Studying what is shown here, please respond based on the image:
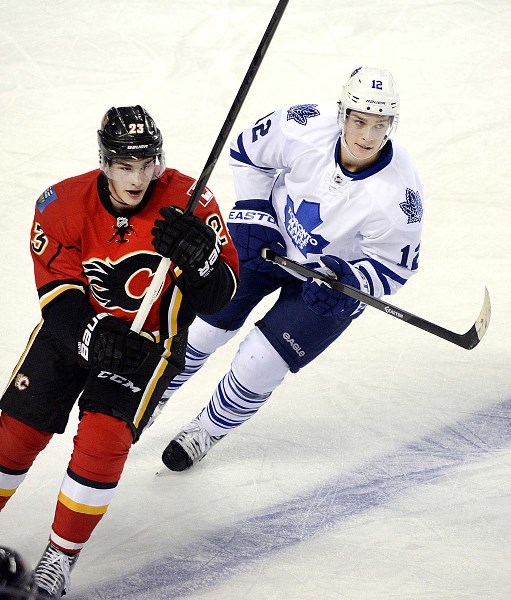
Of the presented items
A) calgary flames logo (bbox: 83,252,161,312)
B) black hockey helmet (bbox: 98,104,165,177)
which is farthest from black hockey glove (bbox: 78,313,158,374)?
black hockey helmet (bbox: 98,104,165,177)

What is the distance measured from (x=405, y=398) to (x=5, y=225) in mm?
1949

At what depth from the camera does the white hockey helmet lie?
3.12 metres

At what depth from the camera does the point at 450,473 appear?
362cm

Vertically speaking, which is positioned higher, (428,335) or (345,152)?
(345,152)

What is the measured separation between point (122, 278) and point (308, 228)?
0.78 metres

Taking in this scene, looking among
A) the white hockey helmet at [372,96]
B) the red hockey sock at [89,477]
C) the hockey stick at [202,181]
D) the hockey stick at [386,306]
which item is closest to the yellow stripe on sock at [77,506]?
the red hockey sock at [89,477]

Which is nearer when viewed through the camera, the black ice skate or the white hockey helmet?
the white hockey helmet

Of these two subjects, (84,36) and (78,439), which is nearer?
(78,439)

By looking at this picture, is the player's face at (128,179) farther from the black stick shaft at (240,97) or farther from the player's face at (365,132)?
the player's face at (365,132)

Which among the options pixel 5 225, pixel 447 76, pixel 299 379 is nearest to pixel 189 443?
pixel 299 379

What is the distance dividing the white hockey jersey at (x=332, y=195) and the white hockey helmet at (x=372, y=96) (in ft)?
0.51

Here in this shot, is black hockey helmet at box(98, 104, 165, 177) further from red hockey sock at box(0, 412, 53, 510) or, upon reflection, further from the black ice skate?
Result: the black ice skate

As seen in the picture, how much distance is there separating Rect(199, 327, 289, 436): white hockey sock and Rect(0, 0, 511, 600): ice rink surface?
0.77 feet

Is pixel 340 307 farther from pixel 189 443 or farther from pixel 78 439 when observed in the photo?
pixel 78 439
